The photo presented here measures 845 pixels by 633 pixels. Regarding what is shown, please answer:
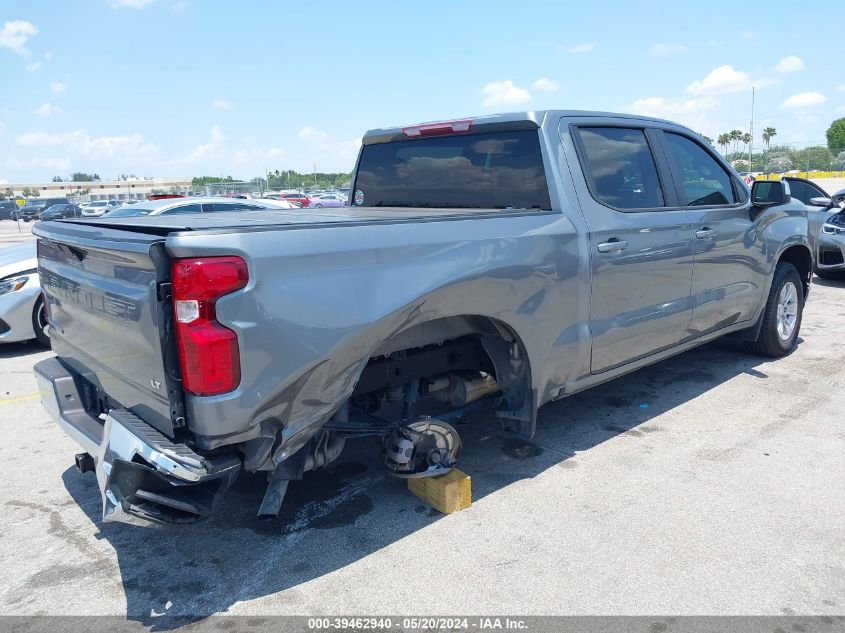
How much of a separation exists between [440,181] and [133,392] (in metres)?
2.40

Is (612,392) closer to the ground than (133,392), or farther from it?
closer to the ground

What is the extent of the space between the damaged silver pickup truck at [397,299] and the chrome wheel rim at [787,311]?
715 mm

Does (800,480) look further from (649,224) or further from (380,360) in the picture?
(380,360)

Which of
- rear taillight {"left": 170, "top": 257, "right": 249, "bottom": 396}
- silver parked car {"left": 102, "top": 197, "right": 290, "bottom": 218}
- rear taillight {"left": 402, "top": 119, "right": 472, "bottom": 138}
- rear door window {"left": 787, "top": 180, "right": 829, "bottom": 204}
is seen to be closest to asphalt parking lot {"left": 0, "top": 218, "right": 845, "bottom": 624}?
rear taillight {"left": 170, "top": 257, "right": 249, "bottom": 396}

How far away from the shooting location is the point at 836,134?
290ft

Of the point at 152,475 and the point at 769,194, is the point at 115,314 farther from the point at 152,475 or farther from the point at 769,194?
the point at 769,194

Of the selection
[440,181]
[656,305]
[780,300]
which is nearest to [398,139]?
[440,181]

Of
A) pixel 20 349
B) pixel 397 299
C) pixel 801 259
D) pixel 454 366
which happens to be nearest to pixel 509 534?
pixel 454 366

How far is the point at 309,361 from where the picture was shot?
2646mm

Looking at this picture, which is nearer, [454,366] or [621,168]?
[454,366]

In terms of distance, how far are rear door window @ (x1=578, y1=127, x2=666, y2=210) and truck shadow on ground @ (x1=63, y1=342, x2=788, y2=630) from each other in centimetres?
157

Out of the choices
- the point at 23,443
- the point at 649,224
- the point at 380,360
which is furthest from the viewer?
the point at 23,443

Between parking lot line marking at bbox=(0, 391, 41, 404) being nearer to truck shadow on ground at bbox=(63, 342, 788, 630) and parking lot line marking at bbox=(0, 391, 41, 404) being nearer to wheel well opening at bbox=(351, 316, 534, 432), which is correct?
truck shadow on ground at bbox=(63, 342, 788, 630)

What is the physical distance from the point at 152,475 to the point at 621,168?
3.26 meters
